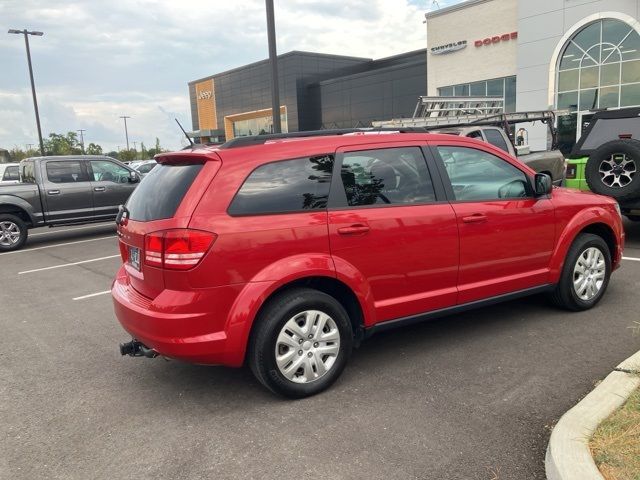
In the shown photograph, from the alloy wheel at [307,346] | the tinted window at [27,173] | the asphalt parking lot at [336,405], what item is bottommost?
the asphalt parking lot at [336,405]

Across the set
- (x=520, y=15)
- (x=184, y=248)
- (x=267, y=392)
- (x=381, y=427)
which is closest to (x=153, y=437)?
(x=267, y=392)

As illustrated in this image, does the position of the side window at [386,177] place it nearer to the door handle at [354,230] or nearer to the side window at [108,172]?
the door handle at [354,230]

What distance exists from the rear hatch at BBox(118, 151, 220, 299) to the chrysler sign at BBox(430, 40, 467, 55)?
25.7 meters

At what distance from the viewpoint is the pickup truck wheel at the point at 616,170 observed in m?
6.66

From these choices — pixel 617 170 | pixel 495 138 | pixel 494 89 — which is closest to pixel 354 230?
pixel 617 170

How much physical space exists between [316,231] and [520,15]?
23.6 m

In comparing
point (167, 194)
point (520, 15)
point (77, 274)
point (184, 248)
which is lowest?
point (77, 274)

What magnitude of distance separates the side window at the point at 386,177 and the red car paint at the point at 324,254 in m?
0.07

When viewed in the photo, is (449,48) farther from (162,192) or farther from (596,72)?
(162,192)

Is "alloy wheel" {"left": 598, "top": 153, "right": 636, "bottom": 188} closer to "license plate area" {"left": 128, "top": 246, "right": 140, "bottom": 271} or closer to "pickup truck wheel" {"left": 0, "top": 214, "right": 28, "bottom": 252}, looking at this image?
"license plate area" {"left": 128, "top": 246, "right": 140, "bottom": 271}

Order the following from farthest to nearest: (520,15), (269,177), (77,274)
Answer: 1. (520,15)
2. (77,274)
3. (269,177)

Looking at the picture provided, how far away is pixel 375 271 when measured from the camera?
12.2 feet

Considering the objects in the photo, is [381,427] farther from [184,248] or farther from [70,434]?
[70,434]

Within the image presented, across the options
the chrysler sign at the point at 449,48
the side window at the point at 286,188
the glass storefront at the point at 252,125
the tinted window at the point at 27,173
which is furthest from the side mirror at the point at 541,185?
the glass storefront at the point at 252,125
